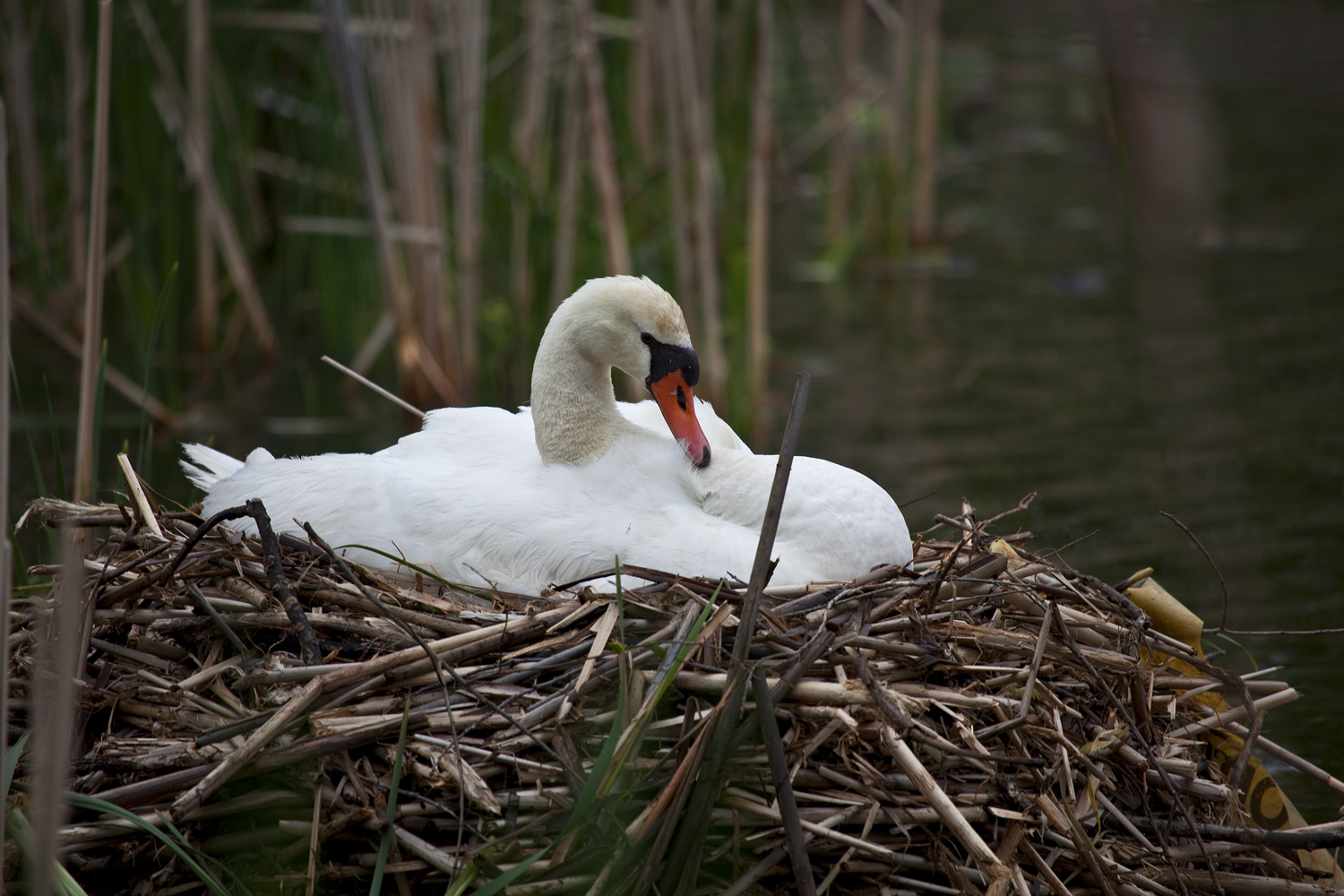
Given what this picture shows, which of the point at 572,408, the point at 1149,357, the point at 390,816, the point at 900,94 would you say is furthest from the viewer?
the point at 900,94

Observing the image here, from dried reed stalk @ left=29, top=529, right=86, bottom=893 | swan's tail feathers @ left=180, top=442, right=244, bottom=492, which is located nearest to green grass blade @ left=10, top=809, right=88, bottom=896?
dried reed stalk @ left=29, top=529, right=86, bottom=893

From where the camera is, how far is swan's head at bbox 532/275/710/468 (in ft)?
→ 11.6

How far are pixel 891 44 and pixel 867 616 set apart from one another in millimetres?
6937

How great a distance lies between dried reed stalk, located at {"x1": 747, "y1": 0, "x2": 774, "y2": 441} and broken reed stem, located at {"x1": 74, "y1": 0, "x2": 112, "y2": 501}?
131 inches

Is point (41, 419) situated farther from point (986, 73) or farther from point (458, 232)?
point (986, 73)

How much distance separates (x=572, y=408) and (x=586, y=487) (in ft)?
0.95

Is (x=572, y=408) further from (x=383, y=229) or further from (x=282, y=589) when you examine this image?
(x=383, y=229)

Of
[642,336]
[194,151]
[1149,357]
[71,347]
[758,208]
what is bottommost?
[1149,357]

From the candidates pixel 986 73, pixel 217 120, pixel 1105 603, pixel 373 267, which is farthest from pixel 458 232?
pixel 986 73

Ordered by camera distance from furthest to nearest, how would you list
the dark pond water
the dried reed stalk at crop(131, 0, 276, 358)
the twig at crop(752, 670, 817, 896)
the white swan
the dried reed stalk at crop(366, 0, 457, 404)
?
1. the dried reed stalk at crop(131, 0, 276, 358)
2. the dried reed stalk at crop(366, 0, 457, 404)
3. the dark pond water
4. the white swan
5. the twig at crop(752, 670, 817, 896)

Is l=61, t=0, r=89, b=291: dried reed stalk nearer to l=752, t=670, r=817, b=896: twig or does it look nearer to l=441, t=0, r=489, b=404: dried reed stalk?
l=441, t=0, r=489, b=404: dried reed stalk

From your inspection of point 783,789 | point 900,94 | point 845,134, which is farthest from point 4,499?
point 845,134

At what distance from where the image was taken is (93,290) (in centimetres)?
361

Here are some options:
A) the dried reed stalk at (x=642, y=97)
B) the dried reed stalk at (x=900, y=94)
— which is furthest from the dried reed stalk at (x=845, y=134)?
the dried reed stalk at (x=642, y=97)
